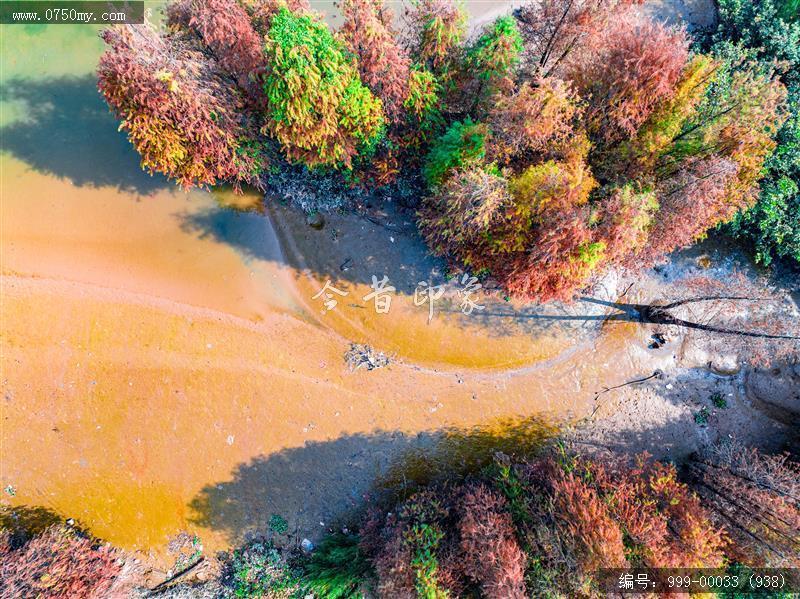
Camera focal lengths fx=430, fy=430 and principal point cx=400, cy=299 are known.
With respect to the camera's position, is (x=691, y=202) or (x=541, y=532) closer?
(x=691, y=202)

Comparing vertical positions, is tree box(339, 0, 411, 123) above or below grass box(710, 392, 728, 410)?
above

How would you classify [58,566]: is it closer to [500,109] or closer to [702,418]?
[500,109]

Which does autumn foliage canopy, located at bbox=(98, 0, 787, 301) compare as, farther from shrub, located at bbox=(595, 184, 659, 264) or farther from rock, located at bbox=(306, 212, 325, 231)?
rock, located at bbox=(306, 212, 325, 231)

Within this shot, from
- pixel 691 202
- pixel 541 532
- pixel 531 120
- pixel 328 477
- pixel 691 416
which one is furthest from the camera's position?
pixel 691 416

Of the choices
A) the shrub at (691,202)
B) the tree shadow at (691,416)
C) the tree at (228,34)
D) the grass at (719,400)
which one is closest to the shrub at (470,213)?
the shrub at (691,202)

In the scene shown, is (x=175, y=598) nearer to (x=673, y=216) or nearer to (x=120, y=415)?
(x=120, y=415)

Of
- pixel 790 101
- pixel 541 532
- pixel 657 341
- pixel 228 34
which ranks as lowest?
pixel 541 532

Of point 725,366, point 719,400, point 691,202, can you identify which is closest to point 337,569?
point 719,400

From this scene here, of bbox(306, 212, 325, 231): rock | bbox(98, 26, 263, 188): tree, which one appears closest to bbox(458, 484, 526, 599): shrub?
bbox(306, 212, 325, 231): rock
